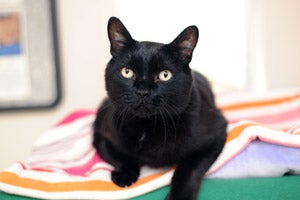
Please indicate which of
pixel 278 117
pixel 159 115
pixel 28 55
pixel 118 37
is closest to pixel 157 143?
pixel 159 115

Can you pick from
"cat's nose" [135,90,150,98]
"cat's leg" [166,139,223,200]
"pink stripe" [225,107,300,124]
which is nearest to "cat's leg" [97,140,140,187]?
"cat's leg" [166,139,223,200]

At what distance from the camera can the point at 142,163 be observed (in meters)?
0.94

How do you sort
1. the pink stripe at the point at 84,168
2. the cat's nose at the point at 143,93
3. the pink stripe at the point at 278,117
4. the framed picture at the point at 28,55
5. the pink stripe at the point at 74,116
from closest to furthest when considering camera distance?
the cat's nose at the point at 143,93 → the pink stripe at the point at 84,168 → the pink stripe at the point at 278,117 → the pink stripe at the point at 74,116 → the framed picture at the point at 28,55

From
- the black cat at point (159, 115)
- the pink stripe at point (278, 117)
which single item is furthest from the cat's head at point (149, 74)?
the pink stripe at point (278, 117)

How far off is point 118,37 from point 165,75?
15cm

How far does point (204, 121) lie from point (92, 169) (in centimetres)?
34

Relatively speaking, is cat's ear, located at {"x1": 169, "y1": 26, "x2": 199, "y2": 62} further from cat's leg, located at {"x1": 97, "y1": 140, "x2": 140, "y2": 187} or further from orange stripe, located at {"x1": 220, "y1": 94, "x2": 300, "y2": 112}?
orange stripe, located at {"x1": 220, "y1": 94, "x2": 300, "y2": 112}

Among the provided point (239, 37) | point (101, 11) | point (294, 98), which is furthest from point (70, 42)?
point (294, 98)

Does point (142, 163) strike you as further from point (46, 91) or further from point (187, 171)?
point (46, 91)

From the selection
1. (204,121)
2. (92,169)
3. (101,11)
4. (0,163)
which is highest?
(101,11)

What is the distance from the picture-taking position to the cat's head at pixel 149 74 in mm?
783

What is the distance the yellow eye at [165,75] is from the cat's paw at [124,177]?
26cm

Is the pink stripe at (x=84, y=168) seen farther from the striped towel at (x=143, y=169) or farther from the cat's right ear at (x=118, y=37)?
the cat's right ear at (x=118, y=37)

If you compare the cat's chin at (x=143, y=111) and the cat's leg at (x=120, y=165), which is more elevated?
the cat's chin at (x=143, y=111)
